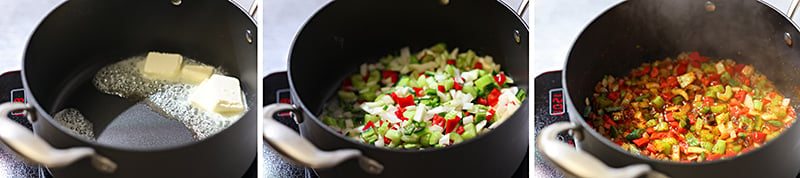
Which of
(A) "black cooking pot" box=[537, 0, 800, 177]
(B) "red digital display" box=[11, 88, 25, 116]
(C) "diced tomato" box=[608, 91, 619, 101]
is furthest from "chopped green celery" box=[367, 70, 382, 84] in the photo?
(B) "red digital display" box=[11, 88, 25, 116]

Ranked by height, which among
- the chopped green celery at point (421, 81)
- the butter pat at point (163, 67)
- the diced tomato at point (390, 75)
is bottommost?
the chopped green celery at point (421, 81)

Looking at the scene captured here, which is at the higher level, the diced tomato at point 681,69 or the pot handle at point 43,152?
the diced tomato at point 681,69

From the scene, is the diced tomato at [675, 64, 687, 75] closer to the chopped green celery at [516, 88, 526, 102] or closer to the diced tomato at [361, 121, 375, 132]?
the chopped green celery at [516, 88, 526, 102]

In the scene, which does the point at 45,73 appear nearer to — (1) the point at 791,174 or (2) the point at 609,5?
(2) the point at 609,5

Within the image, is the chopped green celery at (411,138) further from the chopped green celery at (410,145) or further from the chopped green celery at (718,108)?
the chopped green celery at (718,108)

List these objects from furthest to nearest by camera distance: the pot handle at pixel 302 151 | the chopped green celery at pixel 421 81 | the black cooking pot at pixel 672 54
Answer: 1. the chopped green celery at pixel 421 81
2. the pot handle at pixel 302 151
3. the black cooking pot at pixel 672 54

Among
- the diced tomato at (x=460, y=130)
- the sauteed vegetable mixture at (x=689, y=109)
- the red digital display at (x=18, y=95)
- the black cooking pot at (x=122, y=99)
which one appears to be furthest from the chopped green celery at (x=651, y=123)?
the red digital display at (x=18, y=95)
